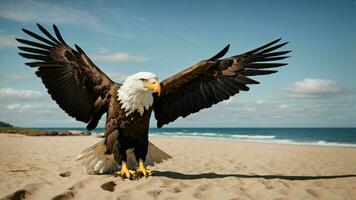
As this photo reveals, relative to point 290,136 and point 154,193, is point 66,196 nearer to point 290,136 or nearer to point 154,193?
point 154,193

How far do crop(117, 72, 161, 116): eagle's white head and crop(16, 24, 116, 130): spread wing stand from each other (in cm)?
44

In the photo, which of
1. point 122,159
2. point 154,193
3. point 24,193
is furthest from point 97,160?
point 154,193

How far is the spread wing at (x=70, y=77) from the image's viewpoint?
4957mm

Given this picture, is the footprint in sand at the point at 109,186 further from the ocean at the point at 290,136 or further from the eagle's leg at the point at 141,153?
the ocean at the point at 290,136

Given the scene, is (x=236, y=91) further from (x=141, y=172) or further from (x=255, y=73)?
(x=141, y=172)

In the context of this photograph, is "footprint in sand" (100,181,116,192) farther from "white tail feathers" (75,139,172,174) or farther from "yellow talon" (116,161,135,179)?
"white tail feathers" (75,139,172,174)

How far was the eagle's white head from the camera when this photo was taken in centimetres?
457

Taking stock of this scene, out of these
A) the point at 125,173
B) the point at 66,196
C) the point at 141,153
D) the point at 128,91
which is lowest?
the point at 66,196

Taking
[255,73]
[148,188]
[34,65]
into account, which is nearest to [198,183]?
[148,188]

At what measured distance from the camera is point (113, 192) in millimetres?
3801

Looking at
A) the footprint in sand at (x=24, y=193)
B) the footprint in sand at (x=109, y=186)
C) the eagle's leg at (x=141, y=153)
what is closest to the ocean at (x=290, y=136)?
the eagle's leg at (x=141, y=153)

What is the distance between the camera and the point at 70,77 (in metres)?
5.20

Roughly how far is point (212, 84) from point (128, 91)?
166 cm

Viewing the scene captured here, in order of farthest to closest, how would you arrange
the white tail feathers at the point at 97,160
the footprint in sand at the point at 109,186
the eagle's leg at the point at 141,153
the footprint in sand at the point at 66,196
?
the white tail feathers at the point at 97,160 → the eagle's leg at the point at 141,153 → the footprint in sand at the point at 109,186 → the footprint in sand at the point at 66,196
